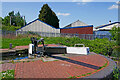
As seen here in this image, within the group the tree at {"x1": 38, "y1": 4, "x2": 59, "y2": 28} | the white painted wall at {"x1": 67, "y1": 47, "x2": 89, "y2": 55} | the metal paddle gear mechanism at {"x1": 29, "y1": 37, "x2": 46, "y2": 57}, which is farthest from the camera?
the tree at {"x1": 38, "y1": 4, "x2": 59, "y2": 28}

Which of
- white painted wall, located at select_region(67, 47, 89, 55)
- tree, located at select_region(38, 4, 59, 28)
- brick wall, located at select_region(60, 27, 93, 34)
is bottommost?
white painted wall, located at select_region(67, 47, 89, 55)

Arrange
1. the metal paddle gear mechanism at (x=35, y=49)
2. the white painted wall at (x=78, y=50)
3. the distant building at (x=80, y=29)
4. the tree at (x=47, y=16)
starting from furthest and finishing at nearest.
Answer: the tree at (x=47, y=16) → the distant building at (x=80, y=29) → the white painted wall at (x=78, y=50) → the metal paddle gear mechanism at (x=35, y=49)

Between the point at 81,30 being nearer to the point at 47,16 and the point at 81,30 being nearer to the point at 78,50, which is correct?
the point at 78,50

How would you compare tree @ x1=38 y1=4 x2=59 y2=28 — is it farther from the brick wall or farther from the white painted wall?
the white painted wall

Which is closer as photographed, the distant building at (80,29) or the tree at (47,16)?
the distant building at (80,29)

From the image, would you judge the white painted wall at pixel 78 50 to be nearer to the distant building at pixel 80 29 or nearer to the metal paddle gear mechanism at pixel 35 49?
the metal paddle gear mechanism at pixel 35 49

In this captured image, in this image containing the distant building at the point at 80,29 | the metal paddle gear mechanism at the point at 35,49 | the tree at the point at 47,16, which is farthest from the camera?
the tree at the point at 47,16

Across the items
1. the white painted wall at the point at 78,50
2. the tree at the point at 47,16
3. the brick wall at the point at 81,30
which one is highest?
the tree at the point at 47,16

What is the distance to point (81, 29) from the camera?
22.4m

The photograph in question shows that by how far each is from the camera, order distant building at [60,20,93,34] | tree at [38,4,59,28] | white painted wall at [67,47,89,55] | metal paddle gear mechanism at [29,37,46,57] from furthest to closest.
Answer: tree at [38,4,59,28] → distant building at [60,20,93,34] → white painted wall at [67,47,89,55] → metal paddle gear mechanism at [29,37,46,57]

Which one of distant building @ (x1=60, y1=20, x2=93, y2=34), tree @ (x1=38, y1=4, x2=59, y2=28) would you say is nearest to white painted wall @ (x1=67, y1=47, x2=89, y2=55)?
distant building @ (x1=60, y1=20, x2=93, y2=34)

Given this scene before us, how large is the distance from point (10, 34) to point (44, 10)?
798 inches

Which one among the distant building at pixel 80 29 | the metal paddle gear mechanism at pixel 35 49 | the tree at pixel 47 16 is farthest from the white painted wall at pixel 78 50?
the tree at pixel 47 16

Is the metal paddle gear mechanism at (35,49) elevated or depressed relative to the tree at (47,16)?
depressed
